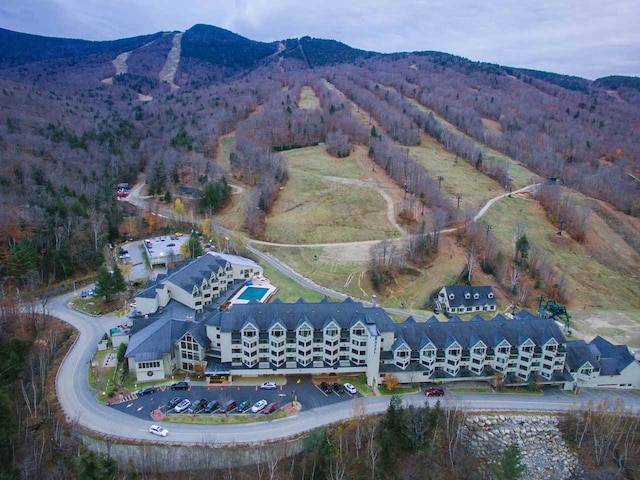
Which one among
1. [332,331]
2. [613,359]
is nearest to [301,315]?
[332,331]

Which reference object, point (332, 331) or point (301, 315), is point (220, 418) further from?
point (332, 331)

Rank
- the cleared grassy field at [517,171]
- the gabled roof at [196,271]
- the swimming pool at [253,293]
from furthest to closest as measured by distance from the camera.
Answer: the cleared grassy field at [517,171], the swimming pool at [253,293], the gabled roof at [196,271]

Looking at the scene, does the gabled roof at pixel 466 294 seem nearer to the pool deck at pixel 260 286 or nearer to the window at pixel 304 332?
the pool deck at pixel 260 286

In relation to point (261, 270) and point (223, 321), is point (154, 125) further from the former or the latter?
point (223, 321)

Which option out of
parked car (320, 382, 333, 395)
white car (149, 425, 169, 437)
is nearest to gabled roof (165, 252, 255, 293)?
white car (149, 425, 169, 437)

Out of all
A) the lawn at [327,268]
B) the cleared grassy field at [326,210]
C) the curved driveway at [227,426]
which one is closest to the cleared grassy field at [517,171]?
the cleared grassy field at [326,210]

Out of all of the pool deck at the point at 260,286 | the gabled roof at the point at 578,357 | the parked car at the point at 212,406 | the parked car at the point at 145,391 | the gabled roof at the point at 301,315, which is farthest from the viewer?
the pool deck at the point at 260,286

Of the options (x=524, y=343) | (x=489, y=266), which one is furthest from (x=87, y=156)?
(x=524, y=343)
